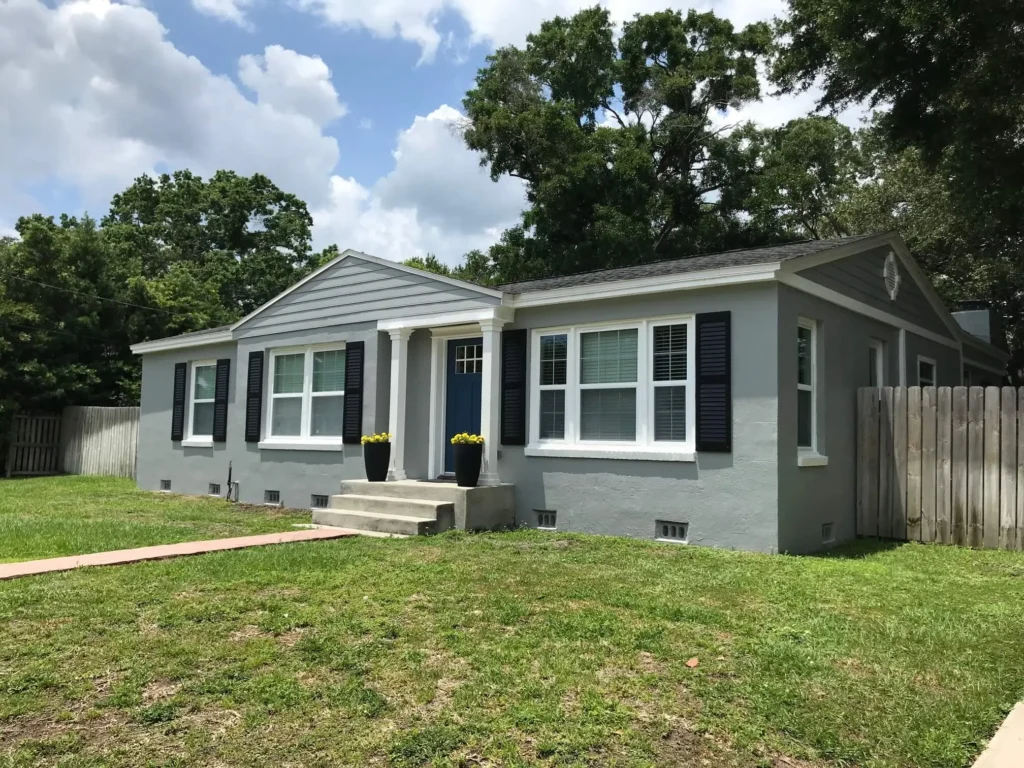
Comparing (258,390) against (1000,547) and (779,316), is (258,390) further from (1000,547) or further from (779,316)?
(1000,547)

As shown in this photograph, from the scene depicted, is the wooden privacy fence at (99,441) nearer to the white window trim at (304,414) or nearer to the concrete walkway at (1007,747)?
the white window trim at (304,414)

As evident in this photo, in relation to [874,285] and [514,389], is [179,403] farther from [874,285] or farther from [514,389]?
[874,285]

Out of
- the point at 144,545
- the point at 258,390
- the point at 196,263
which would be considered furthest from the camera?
the point at 196,263

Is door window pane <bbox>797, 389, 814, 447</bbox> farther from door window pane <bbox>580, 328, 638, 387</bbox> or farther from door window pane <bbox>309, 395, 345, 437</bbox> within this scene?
door window pane <bbox>309, 395, 345, 437</bbox>

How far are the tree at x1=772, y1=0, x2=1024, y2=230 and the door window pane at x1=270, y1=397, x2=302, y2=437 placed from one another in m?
9.97

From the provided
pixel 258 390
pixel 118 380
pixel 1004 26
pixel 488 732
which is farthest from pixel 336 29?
pixel 118 380

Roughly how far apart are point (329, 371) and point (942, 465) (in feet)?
28.3

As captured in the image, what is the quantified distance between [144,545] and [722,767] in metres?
6.46

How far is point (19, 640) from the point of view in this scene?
4.30 meters

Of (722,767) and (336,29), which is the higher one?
(336,29)

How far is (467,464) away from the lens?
9188 millimetres

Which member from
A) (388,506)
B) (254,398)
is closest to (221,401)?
(254,398)

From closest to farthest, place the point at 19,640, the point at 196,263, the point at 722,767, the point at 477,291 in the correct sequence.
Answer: the point at 722,767, the point at 19,640, the point at 477,291, the point at 196,263

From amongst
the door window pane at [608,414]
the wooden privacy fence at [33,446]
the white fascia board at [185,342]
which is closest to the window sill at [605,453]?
the door window pane at [608,414]
